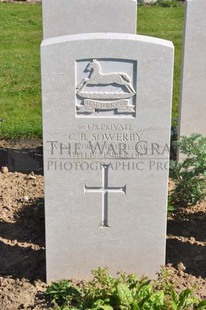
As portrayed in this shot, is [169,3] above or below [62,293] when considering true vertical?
above

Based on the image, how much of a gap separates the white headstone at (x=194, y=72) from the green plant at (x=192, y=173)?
0.88 metres

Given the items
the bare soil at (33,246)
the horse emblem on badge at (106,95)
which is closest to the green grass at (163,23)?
the bare soil at (33,246)

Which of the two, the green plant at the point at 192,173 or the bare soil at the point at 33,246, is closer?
the bare soil at the point at 33,246

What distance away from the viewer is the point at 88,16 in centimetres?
636

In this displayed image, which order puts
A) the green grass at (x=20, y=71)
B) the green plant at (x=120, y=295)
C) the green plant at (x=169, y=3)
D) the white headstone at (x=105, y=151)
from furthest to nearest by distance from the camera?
the green plant at (x=169, y=3) < the green grass at (x=20, y=71) < the white headstone at (x=105, y=151) < the green plant at (x=120, y=295)

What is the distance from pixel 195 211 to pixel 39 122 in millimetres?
2895

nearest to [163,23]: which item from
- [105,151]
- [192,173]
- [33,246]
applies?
[192,173]

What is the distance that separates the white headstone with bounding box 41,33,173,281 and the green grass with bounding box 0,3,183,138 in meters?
3.22

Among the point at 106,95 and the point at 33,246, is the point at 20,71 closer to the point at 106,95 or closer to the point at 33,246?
the point at 33,246

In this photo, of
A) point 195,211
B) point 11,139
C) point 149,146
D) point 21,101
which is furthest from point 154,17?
point 149,146

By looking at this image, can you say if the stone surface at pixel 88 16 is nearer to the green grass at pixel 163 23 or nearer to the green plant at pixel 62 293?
the green plant at pixel 62 293

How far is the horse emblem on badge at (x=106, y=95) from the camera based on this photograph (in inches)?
163

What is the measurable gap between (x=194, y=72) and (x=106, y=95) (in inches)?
89.4

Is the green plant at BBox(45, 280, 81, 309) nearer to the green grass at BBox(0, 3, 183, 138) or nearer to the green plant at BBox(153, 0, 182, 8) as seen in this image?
the green grass at BBox(0, 3, 183, 138)
